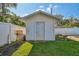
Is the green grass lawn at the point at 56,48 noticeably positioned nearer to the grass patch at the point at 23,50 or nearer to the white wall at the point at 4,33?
the grass patch at the point at 23,50

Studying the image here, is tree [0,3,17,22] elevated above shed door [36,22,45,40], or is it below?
above

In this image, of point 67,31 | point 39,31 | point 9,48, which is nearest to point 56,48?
point 67,31

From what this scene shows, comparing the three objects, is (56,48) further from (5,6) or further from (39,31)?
(5,6)

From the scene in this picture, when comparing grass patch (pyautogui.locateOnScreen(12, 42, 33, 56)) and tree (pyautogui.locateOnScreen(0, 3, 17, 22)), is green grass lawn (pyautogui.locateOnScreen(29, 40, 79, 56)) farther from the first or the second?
tree (pyautogui.locateOnScreen(0, 3, 17, 22))

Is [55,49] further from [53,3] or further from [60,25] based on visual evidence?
[53,3]

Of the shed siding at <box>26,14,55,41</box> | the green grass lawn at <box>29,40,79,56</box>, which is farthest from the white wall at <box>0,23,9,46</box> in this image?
the green grass lawn at <box>29,40,79,56</box>

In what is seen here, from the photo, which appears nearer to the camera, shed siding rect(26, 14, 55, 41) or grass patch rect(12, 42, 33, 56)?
grass patch rect(12, 42, 33, 56)

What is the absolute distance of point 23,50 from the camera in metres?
7.75

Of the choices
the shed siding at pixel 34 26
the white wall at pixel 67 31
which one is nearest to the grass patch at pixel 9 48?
the shed siding at pixel 34 26

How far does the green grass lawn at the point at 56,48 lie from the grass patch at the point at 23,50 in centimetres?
10

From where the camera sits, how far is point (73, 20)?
7.80 metres

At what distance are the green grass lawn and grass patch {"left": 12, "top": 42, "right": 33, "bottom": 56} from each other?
0.10 meters

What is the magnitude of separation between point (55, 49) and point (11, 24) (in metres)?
1.33

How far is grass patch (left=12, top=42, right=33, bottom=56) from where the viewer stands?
769 cm
